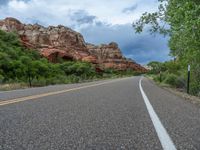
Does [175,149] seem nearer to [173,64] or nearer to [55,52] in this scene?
[173,64]

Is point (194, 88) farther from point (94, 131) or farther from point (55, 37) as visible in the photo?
point (55, 37)

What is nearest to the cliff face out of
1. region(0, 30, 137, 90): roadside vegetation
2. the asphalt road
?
region(0, 30, 137, 90): roadside vegetation

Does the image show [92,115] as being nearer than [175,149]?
No

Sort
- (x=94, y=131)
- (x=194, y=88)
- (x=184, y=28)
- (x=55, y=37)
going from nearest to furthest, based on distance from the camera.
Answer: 1. (x=94, y=131)
2. (x=184, y=28)
3. (x=194, y=88)
4. (x=55, y=37)

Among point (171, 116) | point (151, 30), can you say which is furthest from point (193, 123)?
point (151, 30)

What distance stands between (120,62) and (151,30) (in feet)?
568

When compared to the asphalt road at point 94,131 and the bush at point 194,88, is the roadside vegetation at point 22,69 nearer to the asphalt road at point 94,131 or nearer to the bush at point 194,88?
the bush at point 194,88

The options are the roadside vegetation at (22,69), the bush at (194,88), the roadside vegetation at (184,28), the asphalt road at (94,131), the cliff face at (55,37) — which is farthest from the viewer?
the cliff face at (55,37)

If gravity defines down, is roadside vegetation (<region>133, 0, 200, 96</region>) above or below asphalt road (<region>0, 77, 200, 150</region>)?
above

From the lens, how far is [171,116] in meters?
7.29

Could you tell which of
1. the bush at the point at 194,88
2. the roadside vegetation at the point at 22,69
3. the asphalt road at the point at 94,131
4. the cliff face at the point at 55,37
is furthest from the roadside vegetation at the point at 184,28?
the cliff face at the point at 55,37

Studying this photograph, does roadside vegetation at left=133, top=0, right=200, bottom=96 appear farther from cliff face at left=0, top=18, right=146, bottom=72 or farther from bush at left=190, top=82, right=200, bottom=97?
cliff face at left=0, top=18, right=146, bottom=72

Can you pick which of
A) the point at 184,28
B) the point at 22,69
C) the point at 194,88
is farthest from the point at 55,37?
the point at 184,28

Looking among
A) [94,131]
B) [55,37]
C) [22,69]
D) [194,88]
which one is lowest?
[194,88]
